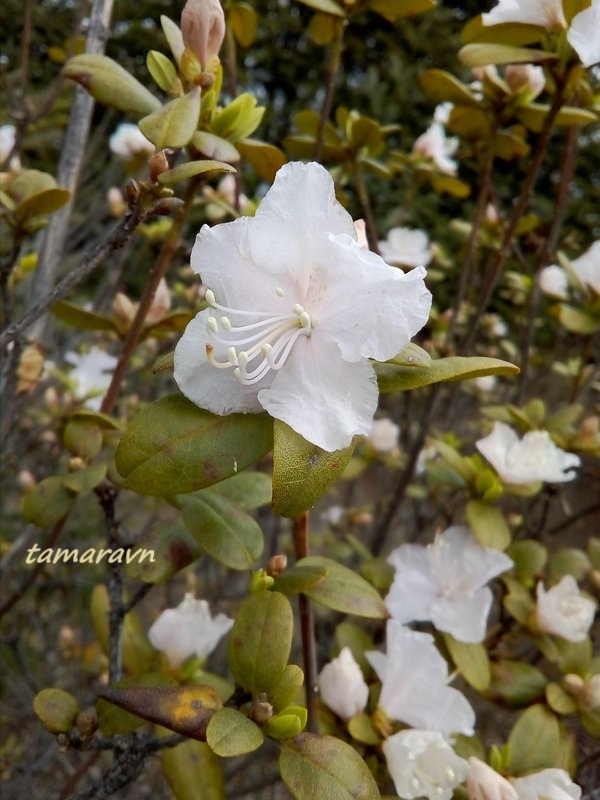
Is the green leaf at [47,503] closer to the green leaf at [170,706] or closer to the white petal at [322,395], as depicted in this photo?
the green leaf at [170,706]

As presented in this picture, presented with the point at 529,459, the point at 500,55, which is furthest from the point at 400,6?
the point at 529,459

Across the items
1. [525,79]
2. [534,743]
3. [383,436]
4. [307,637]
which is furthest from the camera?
[383,436]

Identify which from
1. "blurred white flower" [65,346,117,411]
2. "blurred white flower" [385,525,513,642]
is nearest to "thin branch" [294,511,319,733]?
"blurred white flower" [385,525,513,642]

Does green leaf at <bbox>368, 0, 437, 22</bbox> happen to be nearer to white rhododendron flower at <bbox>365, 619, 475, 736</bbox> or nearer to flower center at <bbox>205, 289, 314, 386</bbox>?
flower center at <bbox>205, 289, 314, 386</bbox>

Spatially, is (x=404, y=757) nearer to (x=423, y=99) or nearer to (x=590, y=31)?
(x=590, y=31)

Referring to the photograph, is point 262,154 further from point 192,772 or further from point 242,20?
point 192,772

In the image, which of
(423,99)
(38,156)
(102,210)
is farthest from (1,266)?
(423,99)
